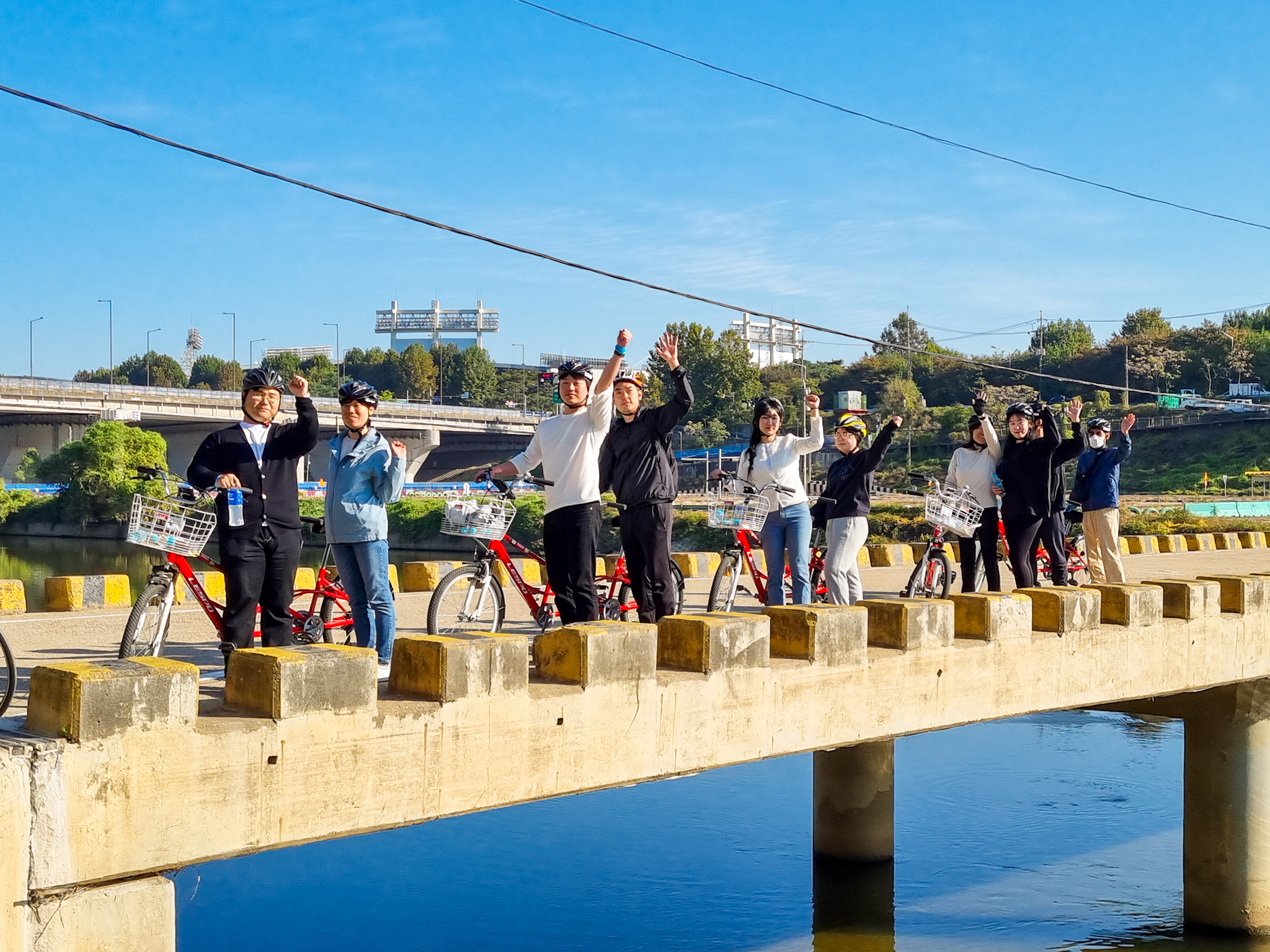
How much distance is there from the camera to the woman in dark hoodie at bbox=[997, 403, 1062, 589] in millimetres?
11820

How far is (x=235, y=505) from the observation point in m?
7.25

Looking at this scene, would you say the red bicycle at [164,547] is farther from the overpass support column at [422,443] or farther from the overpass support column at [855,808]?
the overpass support column at [422,443]

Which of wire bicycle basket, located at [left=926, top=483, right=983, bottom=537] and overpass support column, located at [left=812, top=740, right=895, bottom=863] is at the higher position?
wire bicycle basket, located at [left=926, top=483, right=983, bottom=537]

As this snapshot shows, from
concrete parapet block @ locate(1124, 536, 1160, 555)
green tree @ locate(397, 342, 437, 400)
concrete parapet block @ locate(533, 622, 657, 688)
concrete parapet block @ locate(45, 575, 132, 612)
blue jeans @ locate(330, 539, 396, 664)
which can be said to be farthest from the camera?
green tree @ locate(397, 342, 437, 400)

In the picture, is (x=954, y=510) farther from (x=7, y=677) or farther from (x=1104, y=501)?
(x=7, y=677)

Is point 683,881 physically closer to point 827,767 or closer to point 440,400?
point 827,767

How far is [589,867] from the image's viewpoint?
15.0 meters

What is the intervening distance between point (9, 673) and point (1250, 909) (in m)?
11.4

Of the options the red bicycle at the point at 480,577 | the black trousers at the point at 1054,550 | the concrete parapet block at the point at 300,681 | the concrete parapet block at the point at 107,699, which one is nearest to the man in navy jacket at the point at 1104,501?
the black trousers at the point at 1054,550

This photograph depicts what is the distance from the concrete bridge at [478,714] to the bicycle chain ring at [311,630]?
7.34 feet

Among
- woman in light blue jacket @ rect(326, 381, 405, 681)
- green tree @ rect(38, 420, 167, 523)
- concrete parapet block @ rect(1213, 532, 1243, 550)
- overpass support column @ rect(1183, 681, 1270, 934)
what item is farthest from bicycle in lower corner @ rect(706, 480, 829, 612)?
green tree @ rect(38, 420, 167, 523)

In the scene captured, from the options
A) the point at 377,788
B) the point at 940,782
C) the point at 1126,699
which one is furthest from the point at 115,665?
the point at 940,782

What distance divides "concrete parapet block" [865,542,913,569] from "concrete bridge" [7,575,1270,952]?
9905 millimetres

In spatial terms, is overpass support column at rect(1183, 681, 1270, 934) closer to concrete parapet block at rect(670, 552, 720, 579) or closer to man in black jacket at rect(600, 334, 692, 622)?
concrete parapet block at rect(670, 552, 720, 579)
